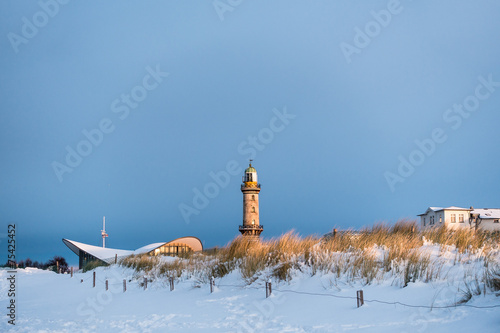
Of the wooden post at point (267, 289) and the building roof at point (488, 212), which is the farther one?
the building roof at point (488, 212)

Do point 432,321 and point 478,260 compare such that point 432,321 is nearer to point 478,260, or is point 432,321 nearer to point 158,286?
point 478,260

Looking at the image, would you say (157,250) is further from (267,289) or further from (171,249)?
(267,289)

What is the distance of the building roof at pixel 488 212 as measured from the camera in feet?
137

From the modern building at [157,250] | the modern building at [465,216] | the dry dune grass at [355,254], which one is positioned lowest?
the modern building at [157,250]

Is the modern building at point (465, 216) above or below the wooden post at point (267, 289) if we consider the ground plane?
above

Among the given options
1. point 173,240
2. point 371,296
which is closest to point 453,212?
point 173,240

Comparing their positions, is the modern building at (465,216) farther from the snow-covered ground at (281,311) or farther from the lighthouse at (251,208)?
the snow-covered ground at (281,311)

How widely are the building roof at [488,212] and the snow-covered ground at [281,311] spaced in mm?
36771

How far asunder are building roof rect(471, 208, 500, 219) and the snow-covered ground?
121 ft

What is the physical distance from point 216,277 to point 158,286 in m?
3.78

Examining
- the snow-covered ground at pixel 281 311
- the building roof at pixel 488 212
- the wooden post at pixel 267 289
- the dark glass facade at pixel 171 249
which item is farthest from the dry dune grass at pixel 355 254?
the dark glass facade at pixel 171 249

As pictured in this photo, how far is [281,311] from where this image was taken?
374 inches

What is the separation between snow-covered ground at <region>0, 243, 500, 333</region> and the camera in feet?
23.3

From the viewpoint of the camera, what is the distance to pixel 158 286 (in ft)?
56.6
